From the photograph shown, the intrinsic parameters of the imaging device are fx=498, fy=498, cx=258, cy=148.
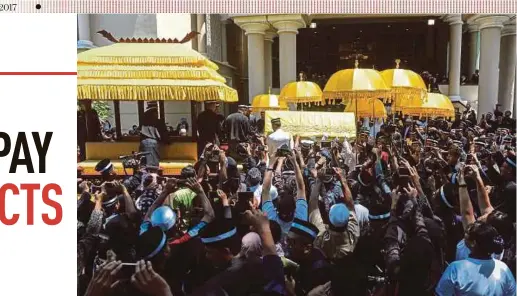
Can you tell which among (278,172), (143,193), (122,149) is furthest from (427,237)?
(122,149)

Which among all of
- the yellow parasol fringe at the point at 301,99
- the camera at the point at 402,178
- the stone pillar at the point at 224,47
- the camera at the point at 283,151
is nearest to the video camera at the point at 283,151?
the camera at the point at 283,151

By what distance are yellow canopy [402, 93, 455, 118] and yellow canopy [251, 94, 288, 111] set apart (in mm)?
1230

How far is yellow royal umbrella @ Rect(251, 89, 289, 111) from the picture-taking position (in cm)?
335

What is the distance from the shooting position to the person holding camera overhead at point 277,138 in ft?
10.0

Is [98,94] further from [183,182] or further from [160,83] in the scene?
[183,182]

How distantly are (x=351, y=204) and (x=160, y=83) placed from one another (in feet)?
4.68

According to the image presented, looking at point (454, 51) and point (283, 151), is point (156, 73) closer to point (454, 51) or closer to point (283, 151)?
point (283, 151)

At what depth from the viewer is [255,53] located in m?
3.58

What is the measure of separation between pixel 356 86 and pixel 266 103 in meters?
0.80

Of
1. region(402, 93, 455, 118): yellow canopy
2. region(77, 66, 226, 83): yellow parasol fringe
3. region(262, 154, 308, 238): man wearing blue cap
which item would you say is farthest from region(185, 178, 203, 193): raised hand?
region(402, 93, 455, 118): yellow canopy

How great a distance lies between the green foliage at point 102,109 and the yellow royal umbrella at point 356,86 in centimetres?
161

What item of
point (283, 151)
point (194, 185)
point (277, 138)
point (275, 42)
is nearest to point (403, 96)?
point (275, 42)

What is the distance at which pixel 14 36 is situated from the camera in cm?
233

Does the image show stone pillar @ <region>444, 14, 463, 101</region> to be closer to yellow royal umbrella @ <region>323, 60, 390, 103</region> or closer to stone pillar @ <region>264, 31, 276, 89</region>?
yellow royal umbrella @ <region>323, 60, 390, 103</region>
